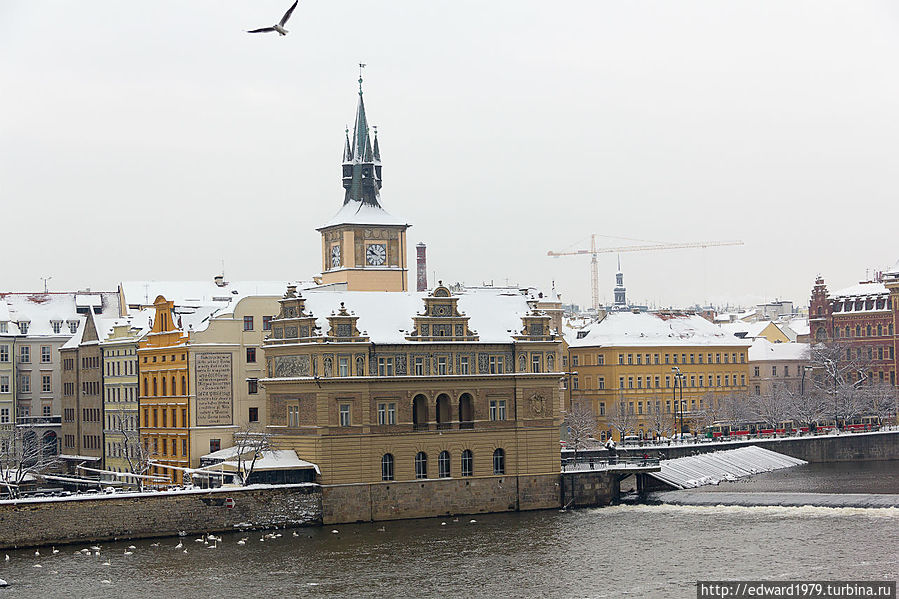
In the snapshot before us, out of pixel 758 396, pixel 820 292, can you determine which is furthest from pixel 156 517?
pixel 820 292

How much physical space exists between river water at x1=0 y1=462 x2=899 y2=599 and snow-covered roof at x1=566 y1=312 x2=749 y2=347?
63688 mm

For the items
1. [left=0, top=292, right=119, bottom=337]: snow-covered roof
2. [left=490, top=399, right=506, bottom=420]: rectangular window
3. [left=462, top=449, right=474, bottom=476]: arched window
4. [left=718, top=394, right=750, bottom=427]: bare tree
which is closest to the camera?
[left=462, top=449, right=474, bottom=476]: arched window

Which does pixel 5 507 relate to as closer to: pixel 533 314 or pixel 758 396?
pixel 533 314

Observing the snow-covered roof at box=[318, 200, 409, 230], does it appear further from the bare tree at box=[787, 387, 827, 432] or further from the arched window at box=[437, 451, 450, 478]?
the bare tree at box=[787, 387, 827, 432]

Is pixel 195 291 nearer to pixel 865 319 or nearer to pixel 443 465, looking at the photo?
pixel 443 465

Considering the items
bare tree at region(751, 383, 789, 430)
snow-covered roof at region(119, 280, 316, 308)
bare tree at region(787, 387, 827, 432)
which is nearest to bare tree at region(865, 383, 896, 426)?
bare tree at region(787, 387, 827, 432)

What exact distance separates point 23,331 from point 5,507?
1972 inches

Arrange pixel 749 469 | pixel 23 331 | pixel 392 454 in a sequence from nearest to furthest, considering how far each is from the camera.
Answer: pixel 392 454 → pixel 749 469 → pixel 23 331

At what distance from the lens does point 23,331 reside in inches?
5089

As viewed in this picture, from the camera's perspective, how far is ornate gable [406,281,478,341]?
94.8 metres

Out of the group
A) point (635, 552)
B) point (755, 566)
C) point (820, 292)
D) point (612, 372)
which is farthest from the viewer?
point (820, 292)

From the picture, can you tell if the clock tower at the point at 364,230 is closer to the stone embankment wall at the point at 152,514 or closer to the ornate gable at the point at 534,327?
the ornate gable at the point at 534,327

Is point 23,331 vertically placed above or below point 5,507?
above

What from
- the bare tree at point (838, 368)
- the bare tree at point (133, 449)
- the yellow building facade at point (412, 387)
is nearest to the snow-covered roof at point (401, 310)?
the yellow building facade at point (412, 387)
